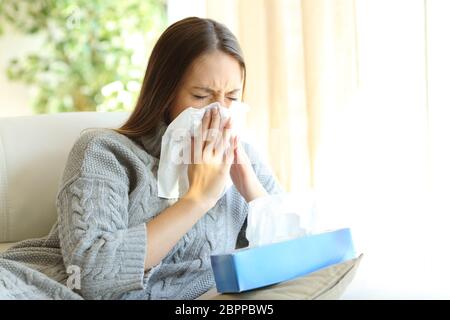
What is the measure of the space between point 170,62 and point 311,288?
0.59m

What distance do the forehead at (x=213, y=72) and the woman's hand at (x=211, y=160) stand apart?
7 cm

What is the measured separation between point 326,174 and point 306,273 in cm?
114

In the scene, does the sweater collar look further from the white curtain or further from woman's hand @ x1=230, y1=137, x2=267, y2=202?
the white curtain

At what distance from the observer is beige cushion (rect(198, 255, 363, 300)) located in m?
0.96

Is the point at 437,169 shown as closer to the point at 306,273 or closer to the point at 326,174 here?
the point at 326,174

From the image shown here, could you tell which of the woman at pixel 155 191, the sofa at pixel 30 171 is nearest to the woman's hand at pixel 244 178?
the woman at pixel 155 191

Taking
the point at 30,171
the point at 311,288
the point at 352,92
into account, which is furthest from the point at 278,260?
the point at 352,92

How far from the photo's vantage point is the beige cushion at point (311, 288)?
3.16ft

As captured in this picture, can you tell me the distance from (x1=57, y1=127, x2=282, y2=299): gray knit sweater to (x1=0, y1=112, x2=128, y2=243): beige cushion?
0.22 meters

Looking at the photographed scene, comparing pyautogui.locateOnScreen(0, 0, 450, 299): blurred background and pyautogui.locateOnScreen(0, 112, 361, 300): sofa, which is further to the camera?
pyautogui.locateOnScreen(0, 0, 450, 299): blurred background

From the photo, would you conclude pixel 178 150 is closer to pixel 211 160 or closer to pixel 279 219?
pixel 211 160

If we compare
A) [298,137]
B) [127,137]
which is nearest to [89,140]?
[127,137]

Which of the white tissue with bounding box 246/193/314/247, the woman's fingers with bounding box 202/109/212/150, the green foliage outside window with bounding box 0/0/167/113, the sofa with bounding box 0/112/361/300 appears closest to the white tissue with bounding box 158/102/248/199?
the woman's fingers with bounding box 202/109/212/150

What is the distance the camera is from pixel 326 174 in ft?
7.13
